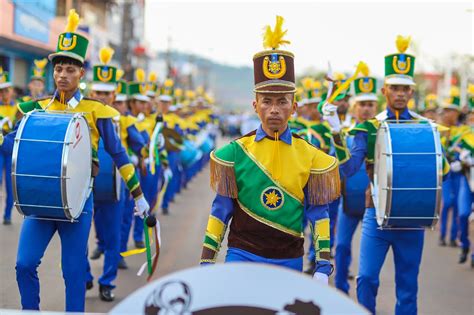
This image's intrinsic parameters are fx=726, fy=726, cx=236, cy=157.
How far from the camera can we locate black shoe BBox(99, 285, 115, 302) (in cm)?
741

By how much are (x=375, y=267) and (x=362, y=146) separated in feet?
3.31

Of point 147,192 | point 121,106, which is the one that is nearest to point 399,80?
point 121,106

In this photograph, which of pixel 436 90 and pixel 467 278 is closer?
pixel 467 278

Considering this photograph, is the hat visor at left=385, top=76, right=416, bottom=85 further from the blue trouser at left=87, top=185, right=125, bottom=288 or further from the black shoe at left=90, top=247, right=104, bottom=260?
the black shoe at left=90, top=247, right=104, bottom=260

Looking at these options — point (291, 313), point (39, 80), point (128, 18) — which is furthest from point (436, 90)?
point (291, 313)

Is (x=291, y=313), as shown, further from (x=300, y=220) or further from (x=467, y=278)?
(x=467, y=278)

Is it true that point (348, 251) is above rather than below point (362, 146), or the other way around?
below

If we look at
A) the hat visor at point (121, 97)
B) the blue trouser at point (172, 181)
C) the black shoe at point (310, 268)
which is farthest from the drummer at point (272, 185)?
the blue trouser at point (172, 181)

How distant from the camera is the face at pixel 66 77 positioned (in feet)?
18.7

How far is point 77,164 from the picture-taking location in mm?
5410

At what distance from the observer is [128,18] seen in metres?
34.8

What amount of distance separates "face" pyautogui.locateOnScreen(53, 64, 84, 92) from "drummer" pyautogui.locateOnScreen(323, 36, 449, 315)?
6.52 feet

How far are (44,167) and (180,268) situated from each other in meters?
4.13

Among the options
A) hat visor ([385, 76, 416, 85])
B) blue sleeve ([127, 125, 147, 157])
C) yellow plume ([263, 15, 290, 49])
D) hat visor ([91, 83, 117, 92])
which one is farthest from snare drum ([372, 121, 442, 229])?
hat visor ([91, 83, 117, 92])
